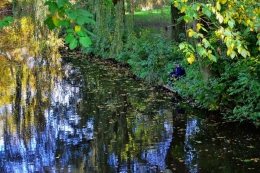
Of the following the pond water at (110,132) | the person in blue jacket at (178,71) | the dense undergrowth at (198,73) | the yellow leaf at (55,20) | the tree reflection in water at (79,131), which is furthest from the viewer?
the person in blue jacket at (178,71)

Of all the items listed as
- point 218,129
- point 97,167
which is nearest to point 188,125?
point 218,129

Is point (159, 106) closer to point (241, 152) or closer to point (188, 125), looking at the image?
point (188, 125)

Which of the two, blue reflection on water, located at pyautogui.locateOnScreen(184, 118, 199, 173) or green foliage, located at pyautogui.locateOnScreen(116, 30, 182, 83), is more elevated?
green foliage, located at pyautogui.locateOnScreen(116, 30, 182, 83)

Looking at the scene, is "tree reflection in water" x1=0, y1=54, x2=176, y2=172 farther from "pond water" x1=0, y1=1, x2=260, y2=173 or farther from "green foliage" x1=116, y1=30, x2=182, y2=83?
"green foliage" x1=116, y1=30, x2=182, y2=83

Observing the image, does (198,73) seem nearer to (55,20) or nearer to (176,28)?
(176,28)

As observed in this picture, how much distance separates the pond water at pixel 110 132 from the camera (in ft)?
22.8

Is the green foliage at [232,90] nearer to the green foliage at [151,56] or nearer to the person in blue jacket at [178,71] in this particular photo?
the person in blue jacket at [178,71]

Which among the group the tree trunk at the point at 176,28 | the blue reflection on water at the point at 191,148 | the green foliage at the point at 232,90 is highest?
the tree trunk at the point at 176,28

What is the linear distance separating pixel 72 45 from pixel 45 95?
1070 centimetres

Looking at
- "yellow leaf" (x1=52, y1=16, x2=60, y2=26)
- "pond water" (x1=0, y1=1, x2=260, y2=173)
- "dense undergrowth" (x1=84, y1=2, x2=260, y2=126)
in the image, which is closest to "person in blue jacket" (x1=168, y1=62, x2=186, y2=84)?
"dense undergrowth" (x1=84, y1=2, x2=260, y2=126)

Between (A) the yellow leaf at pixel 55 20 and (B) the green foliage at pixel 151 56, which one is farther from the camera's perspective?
(B) the green foliage at pixel 151 56

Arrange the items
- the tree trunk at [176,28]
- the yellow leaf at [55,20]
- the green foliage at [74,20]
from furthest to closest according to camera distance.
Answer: the tree trunk at [176,28], the yellow leaf at [55,20], the green foliage at [74,20]

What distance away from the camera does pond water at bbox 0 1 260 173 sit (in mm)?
6945

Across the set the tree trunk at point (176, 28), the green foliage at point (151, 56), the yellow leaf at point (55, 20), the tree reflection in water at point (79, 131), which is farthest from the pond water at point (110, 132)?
the yellow leaf at point (55, 20)
